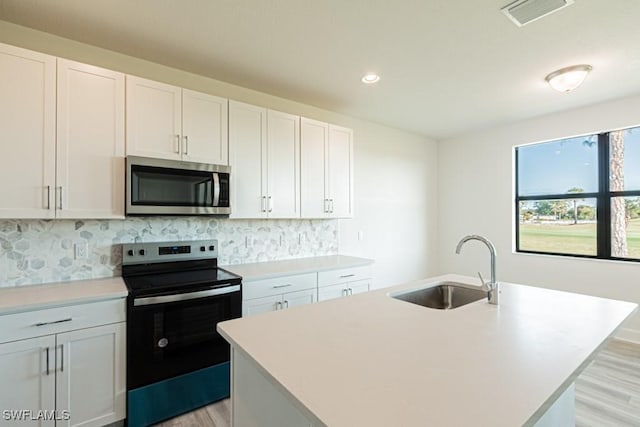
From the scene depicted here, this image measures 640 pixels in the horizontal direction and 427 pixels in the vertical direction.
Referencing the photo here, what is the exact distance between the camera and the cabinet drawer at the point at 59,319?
1.54 metres

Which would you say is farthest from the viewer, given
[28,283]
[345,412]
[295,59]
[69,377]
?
[295,59]

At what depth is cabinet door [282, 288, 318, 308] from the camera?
8.14 ft

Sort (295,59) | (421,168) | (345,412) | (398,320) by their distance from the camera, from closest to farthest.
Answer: (345,412) < (398,320) < (295,59) < (421,168)

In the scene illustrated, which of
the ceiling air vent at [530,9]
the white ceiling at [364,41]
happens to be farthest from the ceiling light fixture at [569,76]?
the ceiling air vent at [530,9]

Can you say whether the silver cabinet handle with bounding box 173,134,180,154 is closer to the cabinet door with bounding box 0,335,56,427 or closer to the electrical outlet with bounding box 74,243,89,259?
the electrical outlet with bounding box 74,243,89,259

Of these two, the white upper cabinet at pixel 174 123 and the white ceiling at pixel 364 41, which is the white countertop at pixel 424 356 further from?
the white ceiling at pixel 364 41

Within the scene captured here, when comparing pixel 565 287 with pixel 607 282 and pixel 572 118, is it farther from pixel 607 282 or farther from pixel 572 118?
pixel 572 118

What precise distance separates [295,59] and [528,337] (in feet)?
7.49

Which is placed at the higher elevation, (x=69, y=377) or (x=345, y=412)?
(x=345, y=412)

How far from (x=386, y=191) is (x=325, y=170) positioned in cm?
→ 137

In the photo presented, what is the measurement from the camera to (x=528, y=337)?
119cm

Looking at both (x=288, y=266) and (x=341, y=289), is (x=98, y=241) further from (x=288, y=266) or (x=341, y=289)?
(x=341, y=289)

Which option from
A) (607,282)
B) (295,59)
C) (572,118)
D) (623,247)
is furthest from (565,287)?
(295,59)

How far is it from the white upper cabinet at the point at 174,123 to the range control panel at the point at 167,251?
68cm
